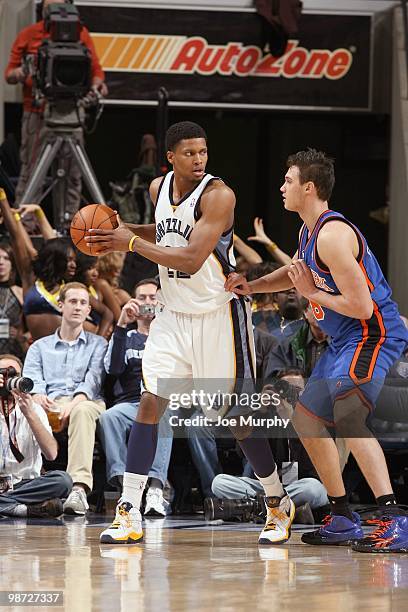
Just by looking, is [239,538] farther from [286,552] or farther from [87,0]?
[87,0]

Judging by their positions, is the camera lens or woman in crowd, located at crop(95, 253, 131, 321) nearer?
the camera lens

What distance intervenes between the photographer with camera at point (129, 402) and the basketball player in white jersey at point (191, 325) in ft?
3.89

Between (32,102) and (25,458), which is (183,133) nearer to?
(25,458)

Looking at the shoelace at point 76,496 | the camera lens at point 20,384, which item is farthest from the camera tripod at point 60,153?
the shoelace at point 76,496

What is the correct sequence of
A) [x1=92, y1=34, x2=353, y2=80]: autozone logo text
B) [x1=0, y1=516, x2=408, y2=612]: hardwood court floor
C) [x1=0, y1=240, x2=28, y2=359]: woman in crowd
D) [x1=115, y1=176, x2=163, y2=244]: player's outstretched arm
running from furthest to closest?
[x1=92, y1=34, x2=353, y2=80]: autozone logo text < [x1=0, y1=240, x2=28, y2=359]: woman in crowd < [x1=115, y1=176, x2=163, y2=244]: player's outstretched arm < [x1=0, y1=516, x2=408, y2=612]: hardwood court floor

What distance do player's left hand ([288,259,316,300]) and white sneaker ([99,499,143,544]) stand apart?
4.02ft

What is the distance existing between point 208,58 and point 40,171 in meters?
2.99

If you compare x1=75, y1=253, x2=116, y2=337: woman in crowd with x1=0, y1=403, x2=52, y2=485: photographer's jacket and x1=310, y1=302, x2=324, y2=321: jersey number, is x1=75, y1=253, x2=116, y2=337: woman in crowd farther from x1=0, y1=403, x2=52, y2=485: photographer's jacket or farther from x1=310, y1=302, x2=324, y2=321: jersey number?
x1=310, y1=302, x2=324, y2=321: jersey number

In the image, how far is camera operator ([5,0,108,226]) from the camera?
898 centimetres

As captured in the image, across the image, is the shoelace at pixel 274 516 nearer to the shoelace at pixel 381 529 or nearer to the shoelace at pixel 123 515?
the shoelace at pixel 381 529

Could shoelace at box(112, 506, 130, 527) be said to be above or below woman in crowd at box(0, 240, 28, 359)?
below

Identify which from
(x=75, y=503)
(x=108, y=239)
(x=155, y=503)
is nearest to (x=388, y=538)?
(x=108, y=239)

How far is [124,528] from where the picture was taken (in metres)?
5.26

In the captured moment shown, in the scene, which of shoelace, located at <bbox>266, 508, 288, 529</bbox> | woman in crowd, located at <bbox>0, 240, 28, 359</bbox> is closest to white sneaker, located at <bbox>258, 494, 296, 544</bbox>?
shoelace, located at <bbox>266, 508, 288, 529</bbox>
